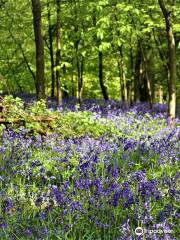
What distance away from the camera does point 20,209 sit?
168 inches

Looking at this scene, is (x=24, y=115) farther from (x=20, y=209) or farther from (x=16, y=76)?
(x=16, y=76)

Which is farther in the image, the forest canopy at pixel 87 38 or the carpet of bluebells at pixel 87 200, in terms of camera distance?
the forest canopy at pixel 87 38

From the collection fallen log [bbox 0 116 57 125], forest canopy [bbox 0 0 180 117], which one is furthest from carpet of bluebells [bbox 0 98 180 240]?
forest canopy [bbox 0 0 180 117]

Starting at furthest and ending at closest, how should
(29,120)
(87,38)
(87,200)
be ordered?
1. (87,38)
2. (29,120)
3. (87,200)

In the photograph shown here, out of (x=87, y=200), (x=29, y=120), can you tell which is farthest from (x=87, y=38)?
(x=87, y=200)

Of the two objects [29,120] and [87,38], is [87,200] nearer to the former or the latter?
[29,120]

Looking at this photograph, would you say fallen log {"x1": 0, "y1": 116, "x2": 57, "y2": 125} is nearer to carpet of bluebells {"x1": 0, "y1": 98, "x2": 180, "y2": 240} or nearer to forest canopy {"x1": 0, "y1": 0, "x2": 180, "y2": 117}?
forest canopy {"x1": 0, "y1": 0, "x2": 180, "y2": 117}

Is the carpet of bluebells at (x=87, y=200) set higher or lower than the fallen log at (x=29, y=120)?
lower

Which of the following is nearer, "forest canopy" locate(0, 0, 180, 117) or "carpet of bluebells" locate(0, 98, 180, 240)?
"carpet of bluebells" locate(0, 98, 180, 240)

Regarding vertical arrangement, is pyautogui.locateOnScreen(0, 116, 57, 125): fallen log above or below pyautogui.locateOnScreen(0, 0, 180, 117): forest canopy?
below

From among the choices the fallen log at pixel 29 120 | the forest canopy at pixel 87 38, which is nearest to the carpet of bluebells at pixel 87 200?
the fallen log at pixel 29 120

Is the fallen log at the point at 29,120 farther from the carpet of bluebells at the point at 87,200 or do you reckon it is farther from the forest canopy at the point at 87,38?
the carpet of bluebells at the point at 87,200

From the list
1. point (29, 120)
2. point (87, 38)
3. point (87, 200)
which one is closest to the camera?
point (87, 200)

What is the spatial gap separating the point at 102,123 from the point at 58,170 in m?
4.12
